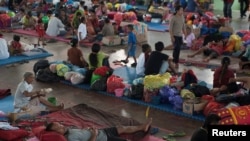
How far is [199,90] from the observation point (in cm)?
846

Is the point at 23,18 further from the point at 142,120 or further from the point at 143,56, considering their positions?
the point at 142,120

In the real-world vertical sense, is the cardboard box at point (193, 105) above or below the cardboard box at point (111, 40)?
below

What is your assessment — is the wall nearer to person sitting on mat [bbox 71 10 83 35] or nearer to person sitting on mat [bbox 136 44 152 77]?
person sitting on mat [bbox 71 10 83 35]

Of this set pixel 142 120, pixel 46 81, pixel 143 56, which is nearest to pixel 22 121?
pixel 142 120

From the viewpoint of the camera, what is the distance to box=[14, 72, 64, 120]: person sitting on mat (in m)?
8.00

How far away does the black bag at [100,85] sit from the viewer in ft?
31.6

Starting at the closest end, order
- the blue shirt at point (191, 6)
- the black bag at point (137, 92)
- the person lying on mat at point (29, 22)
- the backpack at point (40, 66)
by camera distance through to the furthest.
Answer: the black bag at point (137, 92) → the backpack at point (40, 66) → the person lying on mat at point (29, 22) → the blue shirt at point (191, 6)

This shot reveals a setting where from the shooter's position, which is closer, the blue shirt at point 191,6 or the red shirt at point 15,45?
the red shirt at point 15,45

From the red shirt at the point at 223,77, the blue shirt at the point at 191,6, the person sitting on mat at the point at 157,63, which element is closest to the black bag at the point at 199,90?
the red shirt at the point at 223,77

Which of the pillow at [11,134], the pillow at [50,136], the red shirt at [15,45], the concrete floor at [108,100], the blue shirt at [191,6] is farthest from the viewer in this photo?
the blue shirt at [191,6]

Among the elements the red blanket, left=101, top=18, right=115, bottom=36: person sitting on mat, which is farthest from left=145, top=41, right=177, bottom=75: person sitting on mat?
left=101, top=18, right=115, bottom=36: person sitting on mat

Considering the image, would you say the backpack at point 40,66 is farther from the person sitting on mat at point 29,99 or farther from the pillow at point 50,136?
the pillow at point 50,136

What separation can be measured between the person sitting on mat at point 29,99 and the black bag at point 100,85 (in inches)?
59.7

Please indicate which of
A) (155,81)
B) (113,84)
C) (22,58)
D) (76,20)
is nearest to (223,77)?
(155,81)
